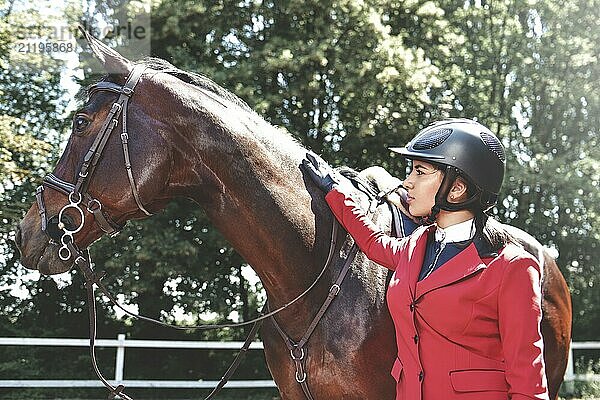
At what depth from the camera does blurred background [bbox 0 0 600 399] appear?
525 inches

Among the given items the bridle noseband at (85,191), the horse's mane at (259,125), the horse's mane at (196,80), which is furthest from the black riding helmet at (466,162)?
the bridle noseband at (85,191)

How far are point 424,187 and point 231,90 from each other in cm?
1110

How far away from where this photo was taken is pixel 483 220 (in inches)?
92.7

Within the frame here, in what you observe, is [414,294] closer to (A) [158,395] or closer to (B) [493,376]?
(B) [493,376]

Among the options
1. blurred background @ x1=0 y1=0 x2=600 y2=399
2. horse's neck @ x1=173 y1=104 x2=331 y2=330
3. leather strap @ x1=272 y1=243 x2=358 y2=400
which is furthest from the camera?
blurred background @ x1=0 y1=0 x2=600 y2=399

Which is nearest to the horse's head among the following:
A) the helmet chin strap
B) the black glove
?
the black glove

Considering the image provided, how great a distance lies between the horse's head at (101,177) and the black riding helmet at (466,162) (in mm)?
1348

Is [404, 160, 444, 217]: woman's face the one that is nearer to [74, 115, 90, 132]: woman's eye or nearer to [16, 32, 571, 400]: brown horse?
[16, 32, 571, 400]: brown horse

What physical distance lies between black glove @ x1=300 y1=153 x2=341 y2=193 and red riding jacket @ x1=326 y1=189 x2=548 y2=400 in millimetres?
903

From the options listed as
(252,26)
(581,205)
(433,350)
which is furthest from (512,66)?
(433,350)

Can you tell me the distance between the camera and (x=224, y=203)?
10.6 ft

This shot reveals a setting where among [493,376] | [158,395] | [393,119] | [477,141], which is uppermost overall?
[477,141]

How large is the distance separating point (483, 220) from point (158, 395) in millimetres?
12712

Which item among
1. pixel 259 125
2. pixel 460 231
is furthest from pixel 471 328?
pixel 259 125
